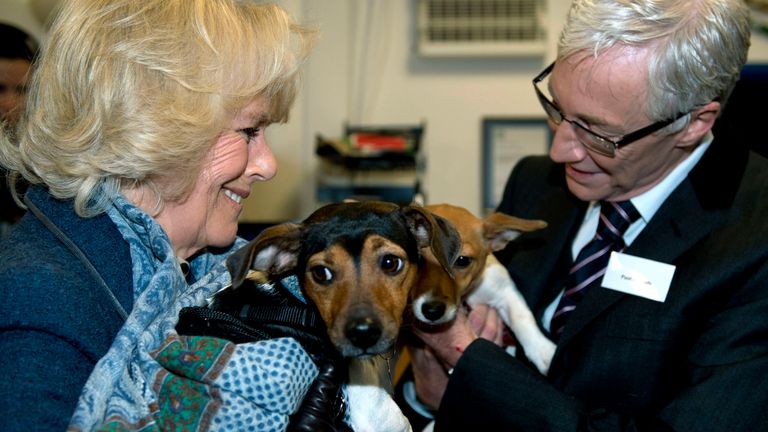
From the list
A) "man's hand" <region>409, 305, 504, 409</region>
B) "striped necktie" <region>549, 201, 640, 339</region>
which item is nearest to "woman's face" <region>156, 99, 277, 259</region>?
"man's hand" <region>409, 305, 504, 409</region>

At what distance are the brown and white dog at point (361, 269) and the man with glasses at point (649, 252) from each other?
31 centimetres

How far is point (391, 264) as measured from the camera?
1762mm

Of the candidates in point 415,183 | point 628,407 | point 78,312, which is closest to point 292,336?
point 78,312

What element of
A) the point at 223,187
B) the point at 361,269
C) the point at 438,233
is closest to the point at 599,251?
the point at 438,233

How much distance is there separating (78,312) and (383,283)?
67 cm

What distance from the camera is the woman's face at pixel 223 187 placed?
5.59ft

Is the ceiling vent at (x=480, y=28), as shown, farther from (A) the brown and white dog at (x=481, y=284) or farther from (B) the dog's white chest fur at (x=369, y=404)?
(B) the dog's white chest fur at (x=369, y=404)

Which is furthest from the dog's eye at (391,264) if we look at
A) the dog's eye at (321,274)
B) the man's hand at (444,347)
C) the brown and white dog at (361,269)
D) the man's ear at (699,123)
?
the man's ear at (699,123)

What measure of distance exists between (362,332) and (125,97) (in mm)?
677

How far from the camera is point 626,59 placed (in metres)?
1.89

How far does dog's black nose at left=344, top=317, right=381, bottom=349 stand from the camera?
1.58 meters

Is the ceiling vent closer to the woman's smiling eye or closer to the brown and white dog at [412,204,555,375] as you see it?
the brown and white dog at [412,204,555,375]

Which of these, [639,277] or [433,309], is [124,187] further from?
[639,277]

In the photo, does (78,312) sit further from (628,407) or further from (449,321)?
(628,407)
